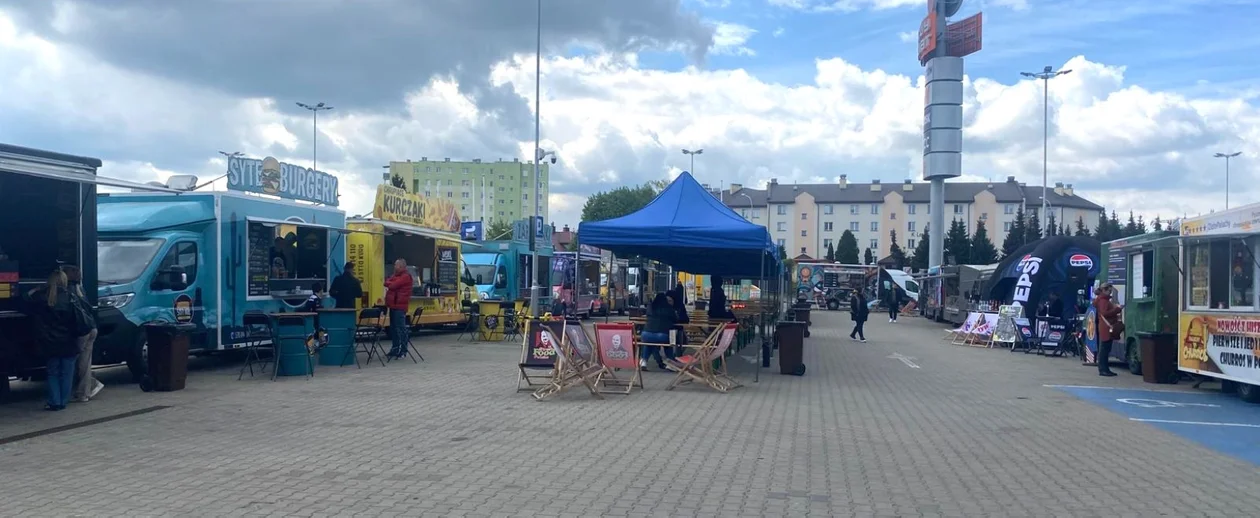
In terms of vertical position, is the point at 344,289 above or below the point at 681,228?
below

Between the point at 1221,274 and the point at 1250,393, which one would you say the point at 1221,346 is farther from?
the point at 1221,274

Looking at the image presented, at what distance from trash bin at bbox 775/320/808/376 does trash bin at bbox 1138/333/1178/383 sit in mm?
5504

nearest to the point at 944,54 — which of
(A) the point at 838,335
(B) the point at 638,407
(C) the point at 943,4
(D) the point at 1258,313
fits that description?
(C) the point at 943,4

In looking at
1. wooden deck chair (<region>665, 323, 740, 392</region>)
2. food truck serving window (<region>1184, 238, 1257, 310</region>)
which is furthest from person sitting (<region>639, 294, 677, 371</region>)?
food truck serving window (<region>1184, 238, 1257, 310</region>)

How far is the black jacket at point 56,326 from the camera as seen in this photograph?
33.3 feet

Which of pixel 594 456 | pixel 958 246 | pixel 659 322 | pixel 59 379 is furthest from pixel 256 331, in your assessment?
pixel 958 246

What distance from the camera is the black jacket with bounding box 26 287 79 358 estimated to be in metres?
10.2

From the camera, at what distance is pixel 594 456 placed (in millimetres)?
8258

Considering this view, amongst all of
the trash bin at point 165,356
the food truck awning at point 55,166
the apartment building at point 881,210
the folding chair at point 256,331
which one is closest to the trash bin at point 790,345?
the folding chair at point 256,331

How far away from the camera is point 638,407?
11359 millimetres

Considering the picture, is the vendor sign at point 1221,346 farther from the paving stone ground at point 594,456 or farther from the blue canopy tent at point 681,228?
the blue canopy tent at point 681,228

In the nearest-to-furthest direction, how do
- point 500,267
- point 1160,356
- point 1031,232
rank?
point 1160,356
point 500,267
point 1031,232

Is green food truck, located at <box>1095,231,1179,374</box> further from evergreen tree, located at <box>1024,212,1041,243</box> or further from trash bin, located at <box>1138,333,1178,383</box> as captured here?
evergreen tree, located at <box>1024,212,1041,243</box>

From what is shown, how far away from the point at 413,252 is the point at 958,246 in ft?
191
